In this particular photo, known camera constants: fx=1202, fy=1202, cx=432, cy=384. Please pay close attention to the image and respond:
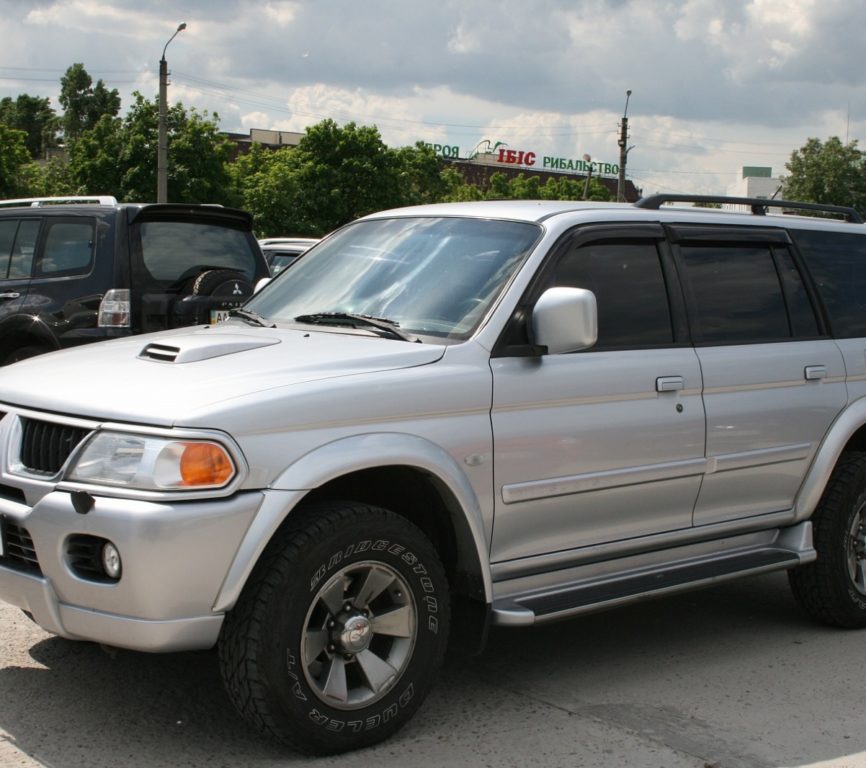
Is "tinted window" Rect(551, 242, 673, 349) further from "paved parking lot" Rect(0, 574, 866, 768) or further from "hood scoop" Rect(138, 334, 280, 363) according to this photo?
"paved parking lot" Rect(0, 574, 866, 768)

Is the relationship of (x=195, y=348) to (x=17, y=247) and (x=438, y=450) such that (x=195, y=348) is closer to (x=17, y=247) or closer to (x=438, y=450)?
(x=438, y=450)

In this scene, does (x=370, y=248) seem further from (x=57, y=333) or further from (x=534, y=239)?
(x=57, y=333)

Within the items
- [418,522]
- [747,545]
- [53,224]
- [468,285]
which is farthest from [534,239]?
[53,224]

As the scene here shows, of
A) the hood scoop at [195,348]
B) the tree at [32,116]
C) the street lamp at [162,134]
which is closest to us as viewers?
the hood scoop at [195,348]

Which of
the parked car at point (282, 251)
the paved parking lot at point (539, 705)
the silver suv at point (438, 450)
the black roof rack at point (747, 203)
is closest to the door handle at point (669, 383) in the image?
the silver suv at point (438, 450)

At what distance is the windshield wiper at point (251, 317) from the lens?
4946 millimetres

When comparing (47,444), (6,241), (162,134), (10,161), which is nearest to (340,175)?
(10,161)

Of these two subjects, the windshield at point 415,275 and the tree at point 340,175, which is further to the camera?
the tree at point 340,175

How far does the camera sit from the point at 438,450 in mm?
4113

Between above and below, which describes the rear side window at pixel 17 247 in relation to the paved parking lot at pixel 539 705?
above

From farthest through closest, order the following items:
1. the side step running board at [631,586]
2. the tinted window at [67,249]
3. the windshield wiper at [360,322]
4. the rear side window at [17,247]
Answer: the rear side window at [17,247]
the tinted window at [67,249]
the windshield wiper at [360,322]
the side step running board at [631,586]

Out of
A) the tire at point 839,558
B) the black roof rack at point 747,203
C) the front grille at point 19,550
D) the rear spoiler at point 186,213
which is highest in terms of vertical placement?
the black roof rack at point 747,203

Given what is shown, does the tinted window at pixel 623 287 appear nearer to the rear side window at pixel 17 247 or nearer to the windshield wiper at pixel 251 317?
the windshield wiper at pixel 251 317

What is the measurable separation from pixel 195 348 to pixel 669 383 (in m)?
1.92
